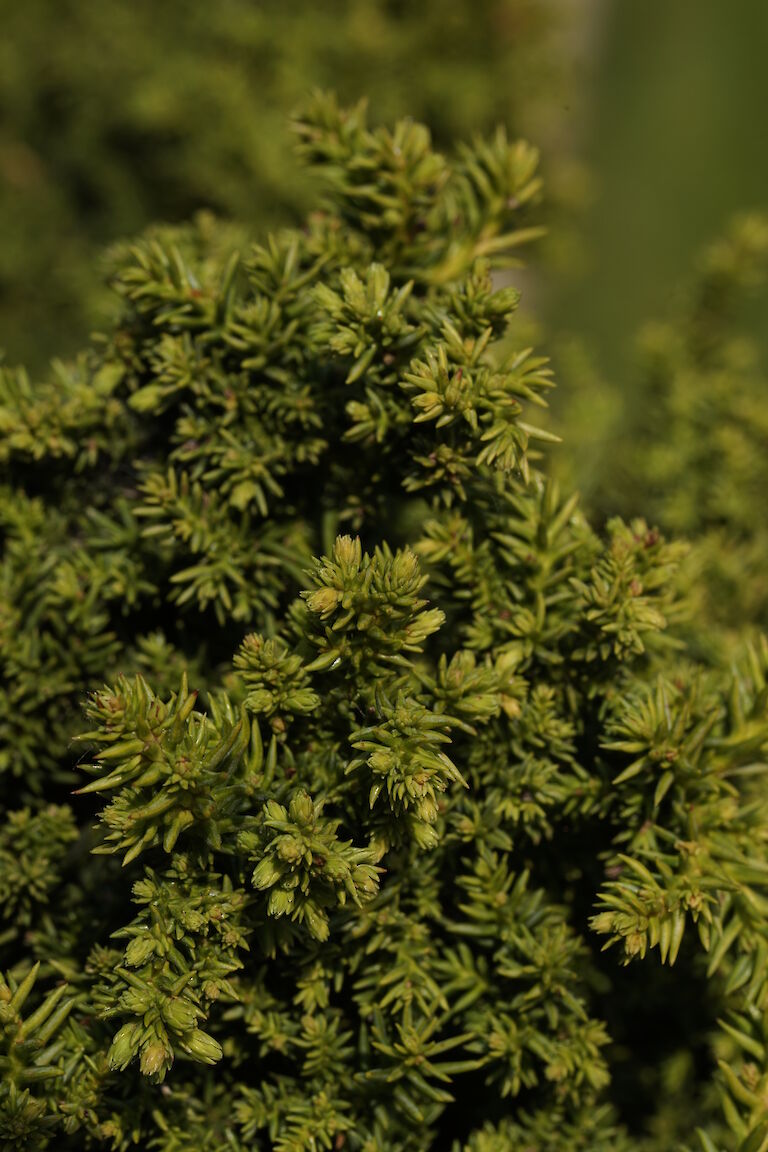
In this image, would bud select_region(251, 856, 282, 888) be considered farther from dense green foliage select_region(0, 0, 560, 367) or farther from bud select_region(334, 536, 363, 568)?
dense green foliage select_region(0, 0, 560, 367)

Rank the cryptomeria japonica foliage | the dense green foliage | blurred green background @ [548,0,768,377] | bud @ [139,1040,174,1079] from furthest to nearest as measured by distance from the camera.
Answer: blurred green background @ [548,0,768,377]
the dense green foliage
the cryptomeria japonica foliage
bud @ [139,1040,174,1079]

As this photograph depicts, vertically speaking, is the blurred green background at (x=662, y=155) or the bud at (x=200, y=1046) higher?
the blurred green background at (x=662, y=155)

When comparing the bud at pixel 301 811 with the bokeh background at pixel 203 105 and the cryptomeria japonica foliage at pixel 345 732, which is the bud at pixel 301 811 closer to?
the cryptomeria japonica foliage at pixel 345 732

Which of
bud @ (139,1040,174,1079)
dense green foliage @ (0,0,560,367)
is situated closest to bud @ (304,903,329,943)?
bud @ (139,1040,174,1079)

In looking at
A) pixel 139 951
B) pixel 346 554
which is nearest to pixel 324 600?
pixel 346 554

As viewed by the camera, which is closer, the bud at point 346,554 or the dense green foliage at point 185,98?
the bud at point 346,554

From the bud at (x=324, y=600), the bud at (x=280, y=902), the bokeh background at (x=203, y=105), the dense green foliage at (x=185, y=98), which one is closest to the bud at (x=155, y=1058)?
the bud at (x=280, y=902)

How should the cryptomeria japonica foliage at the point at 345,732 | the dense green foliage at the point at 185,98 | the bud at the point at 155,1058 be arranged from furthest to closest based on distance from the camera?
the dense green foliage at the point at 185,98 → the cryptomeria japonica foliage at the point at 345,732 → the bud at the point at 155,1058
